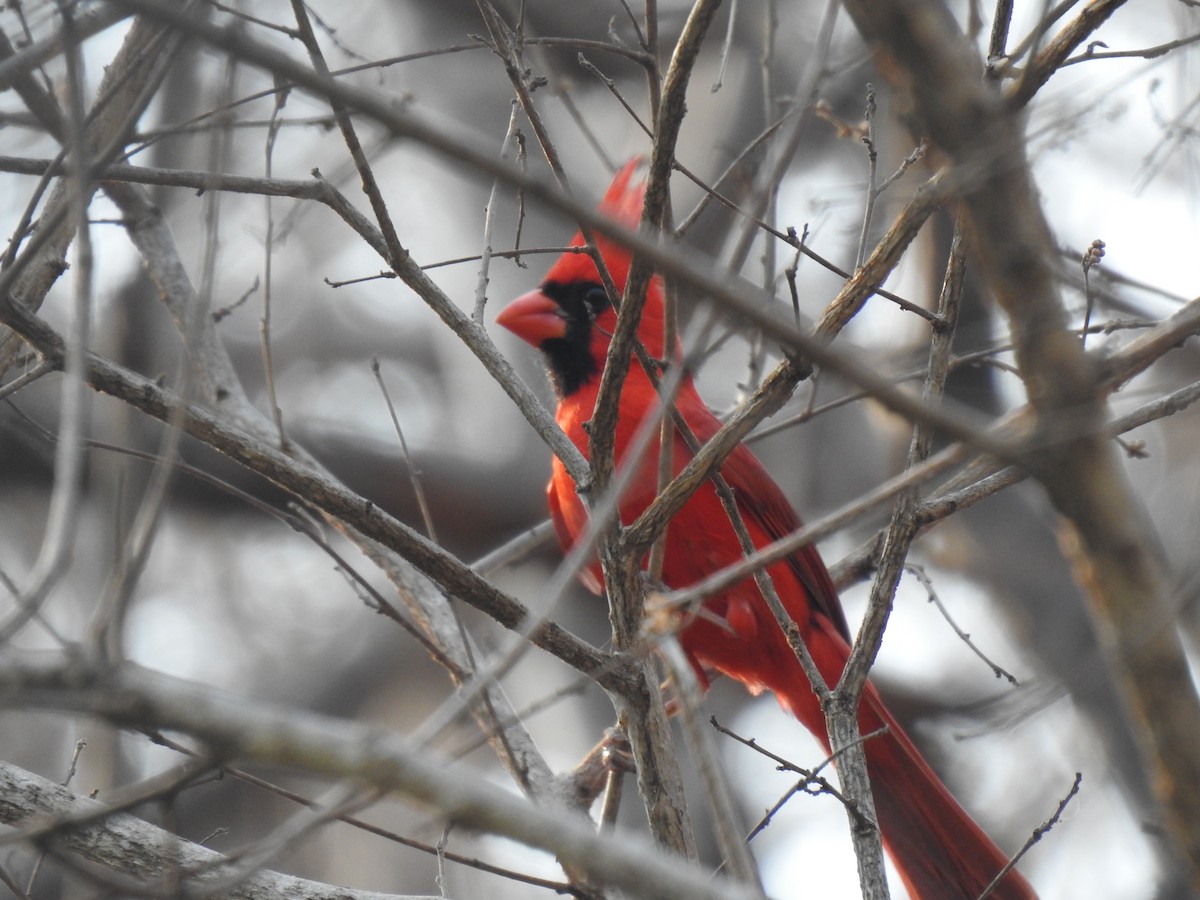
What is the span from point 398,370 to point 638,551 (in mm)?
5103

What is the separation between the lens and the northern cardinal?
9.70 ft

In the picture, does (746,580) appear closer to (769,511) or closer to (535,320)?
(769,511)

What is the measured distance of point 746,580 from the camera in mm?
3275

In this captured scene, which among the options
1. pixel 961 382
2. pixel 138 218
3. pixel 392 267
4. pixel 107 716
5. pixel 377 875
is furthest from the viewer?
pixel 377 875

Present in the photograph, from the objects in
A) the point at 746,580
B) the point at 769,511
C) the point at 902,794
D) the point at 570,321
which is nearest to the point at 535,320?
the point at 570,321

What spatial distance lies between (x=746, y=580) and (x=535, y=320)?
3.61 feet

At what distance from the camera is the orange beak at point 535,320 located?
3.87 meters

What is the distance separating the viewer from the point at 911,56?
91 cm

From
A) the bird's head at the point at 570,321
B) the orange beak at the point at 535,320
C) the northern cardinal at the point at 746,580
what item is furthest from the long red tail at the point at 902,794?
the orange beak at the point at 535,320

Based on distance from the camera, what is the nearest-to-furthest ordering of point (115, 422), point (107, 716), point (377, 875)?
point (107, 716), point (115, 422), point (377, 875)

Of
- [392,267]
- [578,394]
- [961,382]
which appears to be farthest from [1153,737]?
[961,382]

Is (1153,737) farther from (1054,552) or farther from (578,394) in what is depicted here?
(1054,552)

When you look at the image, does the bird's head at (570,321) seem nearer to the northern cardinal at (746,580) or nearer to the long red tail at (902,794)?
the northern cardinal at (746,580)

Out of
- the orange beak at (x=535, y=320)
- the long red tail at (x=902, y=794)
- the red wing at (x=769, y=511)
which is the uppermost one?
the orange beak at (x=535, y=320)
